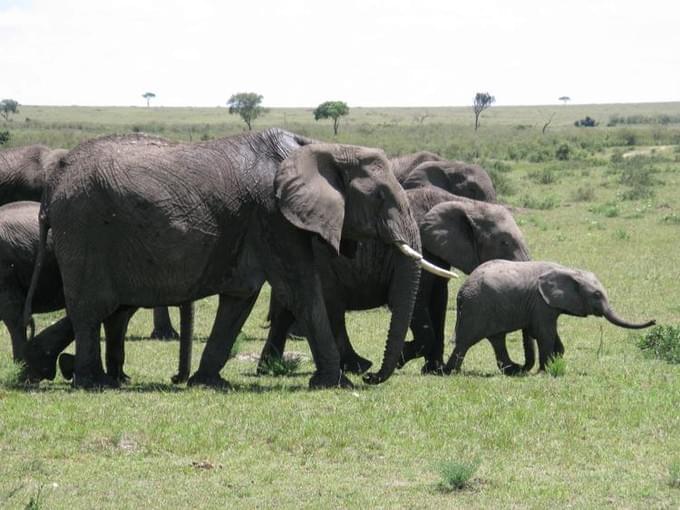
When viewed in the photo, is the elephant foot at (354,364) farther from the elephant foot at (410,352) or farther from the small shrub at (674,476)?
the small shrub at (674,476)

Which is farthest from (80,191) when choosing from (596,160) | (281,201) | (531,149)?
(531,149)

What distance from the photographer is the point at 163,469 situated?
9195mm

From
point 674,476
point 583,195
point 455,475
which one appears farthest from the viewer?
point 583,195

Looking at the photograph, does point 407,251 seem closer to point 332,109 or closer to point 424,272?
point 424,272

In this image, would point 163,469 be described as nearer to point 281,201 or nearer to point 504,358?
point 281,201

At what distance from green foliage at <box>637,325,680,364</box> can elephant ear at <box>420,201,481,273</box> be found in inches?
80.0

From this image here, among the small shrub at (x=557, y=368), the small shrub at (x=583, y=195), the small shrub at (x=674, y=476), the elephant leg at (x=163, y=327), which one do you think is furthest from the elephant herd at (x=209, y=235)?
the small shrub at (x=583, y=195)

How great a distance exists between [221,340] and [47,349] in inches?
67.4

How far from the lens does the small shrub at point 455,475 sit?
866 centimetres

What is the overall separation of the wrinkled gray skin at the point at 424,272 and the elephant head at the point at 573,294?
1.32 metres

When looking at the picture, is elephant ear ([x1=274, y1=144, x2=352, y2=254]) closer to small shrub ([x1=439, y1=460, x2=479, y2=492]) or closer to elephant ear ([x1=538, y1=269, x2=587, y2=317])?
elephant ear ([x1=538, y1=269, x2=587, y2=317])

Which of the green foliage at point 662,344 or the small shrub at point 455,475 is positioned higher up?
the small shrub at point 455,475

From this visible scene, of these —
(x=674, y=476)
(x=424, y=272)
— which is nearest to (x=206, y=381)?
(x=424, y=272)

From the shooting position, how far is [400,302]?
40.6 ft
